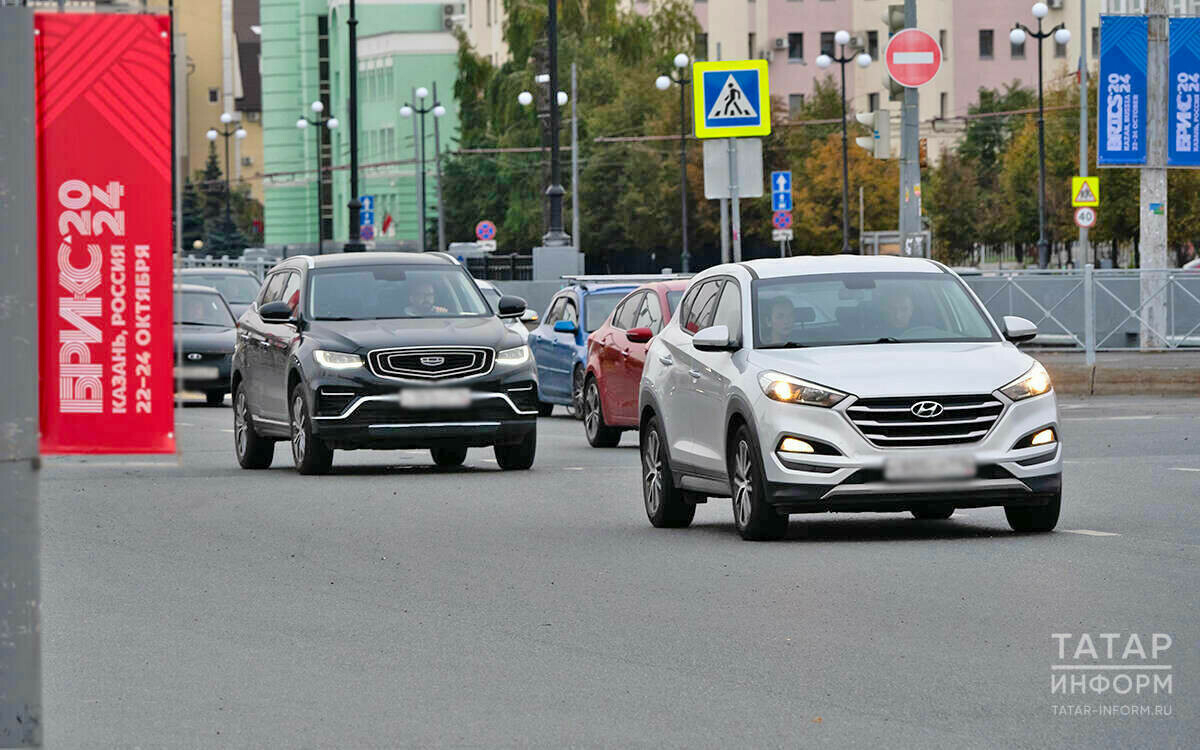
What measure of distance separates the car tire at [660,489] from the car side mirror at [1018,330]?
86.9 inches

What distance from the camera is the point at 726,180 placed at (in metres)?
28.8

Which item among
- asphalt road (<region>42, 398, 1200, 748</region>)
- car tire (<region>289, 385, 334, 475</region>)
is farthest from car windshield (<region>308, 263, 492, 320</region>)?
asphalt road (<region>42, 398, 1200, 748</region>)

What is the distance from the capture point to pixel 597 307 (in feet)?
87.8

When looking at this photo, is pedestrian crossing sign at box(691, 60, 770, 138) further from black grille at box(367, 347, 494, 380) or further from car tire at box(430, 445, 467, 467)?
black grille at box(367, 347, 494, 380)

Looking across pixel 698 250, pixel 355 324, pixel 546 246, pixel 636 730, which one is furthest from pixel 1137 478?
pixel 698 250

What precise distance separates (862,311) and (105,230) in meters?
10.3

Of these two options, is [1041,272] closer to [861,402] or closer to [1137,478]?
[1137,478]

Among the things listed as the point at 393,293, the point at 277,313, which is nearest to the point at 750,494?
the point at 393,293

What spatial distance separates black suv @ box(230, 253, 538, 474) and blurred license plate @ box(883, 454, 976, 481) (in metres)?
6.73

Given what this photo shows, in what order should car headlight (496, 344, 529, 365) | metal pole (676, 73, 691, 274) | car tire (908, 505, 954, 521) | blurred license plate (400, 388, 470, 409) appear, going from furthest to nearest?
1. metal pole (676, 73, 691, 274)
2. car headlight (496, 344, 529, 365)
3. blurred license plate (400, 388, 470, 409)
4. car tire (908, 505, 954, 521)

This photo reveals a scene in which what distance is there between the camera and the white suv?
502 inches

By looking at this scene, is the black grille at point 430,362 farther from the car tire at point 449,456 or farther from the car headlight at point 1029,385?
the car headlight at point 1029,385

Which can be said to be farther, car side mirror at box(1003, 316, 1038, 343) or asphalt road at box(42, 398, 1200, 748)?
car side mirror at box(1003, 316, 1038, 343)

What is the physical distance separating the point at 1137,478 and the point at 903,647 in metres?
8.78
